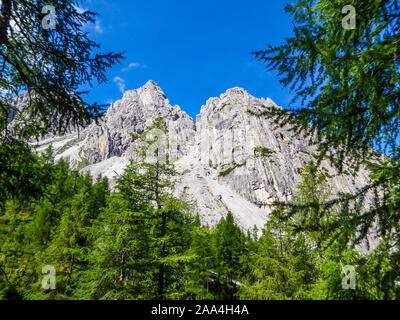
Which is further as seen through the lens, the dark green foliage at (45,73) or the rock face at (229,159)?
the rock face at (229,159)

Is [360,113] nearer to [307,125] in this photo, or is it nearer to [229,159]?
[307,125]

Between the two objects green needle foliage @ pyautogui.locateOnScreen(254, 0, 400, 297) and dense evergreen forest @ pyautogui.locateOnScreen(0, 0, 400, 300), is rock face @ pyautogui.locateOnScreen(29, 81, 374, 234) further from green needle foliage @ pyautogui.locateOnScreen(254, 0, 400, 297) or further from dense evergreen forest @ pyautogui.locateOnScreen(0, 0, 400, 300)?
green needle foliage @ pyautogui.locateOnScreen(254, 0, 400, 297)

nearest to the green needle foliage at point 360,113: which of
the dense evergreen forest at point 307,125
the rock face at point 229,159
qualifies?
the dense evergreen forest at point 307,125

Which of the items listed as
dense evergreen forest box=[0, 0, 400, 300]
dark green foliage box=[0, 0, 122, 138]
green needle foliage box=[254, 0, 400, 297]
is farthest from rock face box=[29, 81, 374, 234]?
green needle foliage box=[254, 0, 400, 297]

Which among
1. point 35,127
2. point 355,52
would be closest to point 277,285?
point 355,52

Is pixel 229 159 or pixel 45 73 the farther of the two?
pixel 229 159

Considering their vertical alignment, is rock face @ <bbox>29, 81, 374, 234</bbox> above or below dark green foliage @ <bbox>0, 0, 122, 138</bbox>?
above

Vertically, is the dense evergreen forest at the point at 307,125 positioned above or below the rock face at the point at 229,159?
below

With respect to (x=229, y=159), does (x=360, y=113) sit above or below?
below

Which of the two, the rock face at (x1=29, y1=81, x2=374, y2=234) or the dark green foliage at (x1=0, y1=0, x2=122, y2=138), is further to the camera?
the rock face at (x1=29, y1=81, x2=374, y2=234)

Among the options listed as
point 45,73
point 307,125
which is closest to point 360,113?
point 307,125

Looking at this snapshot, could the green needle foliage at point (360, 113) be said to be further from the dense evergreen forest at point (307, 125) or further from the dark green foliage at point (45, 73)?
the dark green foliage at point (45, 73)

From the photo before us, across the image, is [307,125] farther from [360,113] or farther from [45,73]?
[45,73]

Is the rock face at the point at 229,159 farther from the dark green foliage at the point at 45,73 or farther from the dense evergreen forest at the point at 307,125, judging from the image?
the dark green foliage at the point at 45,73
